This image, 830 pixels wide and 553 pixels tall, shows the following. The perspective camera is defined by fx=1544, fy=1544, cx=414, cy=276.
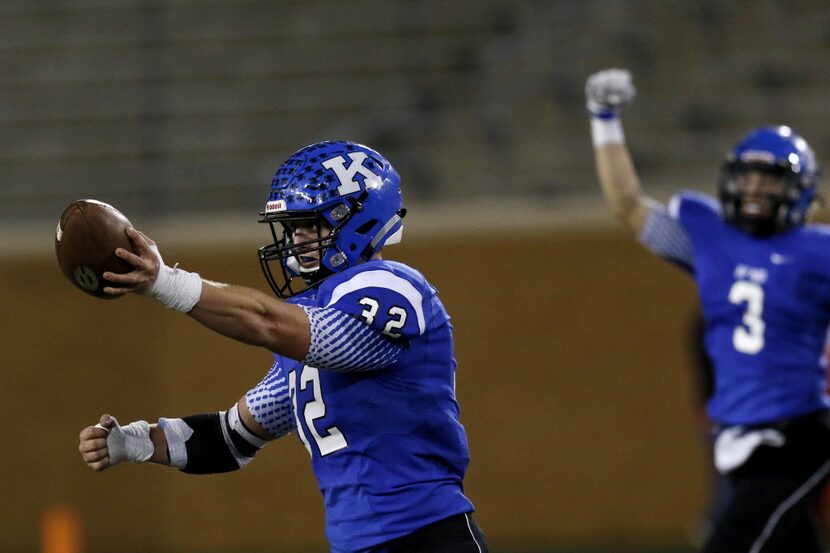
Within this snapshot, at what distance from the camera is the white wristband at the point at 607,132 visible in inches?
230

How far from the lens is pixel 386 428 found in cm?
351

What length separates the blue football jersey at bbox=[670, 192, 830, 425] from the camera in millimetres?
5023

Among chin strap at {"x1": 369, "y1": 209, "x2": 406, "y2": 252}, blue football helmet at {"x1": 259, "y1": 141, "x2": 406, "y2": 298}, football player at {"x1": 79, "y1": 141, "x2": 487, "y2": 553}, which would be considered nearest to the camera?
football player at {"x1": 79, "y1": 141, "x2": 487, "y2": 553}

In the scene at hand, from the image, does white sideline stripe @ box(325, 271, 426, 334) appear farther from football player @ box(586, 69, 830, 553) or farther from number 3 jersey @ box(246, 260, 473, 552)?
football player @ box(586, 69, 830, 553)

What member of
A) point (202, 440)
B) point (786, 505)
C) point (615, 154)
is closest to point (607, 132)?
point (615, 154)

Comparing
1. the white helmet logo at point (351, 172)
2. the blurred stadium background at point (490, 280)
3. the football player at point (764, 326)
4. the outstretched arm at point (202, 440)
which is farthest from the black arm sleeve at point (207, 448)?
the blurred stadium background at point (490, 280)

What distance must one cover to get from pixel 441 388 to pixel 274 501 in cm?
556

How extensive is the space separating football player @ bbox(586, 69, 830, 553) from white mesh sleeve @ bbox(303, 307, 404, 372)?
1797 mm

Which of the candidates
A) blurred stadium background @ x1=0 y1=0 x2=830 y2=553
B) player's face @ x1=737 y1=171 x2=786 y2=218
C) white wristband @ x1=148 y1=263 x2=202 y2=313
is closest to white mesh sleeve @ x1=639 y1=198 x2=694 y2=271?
player's face @ x1=737 y1=171 x2=786 y2=218

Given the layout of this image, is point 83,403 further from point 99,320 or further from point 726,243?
point 726,243

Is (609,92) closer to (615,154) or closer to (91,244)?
(615,154)

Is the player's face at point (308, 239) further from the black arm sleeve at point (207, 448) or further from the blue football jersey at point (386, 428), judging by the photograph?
the black arm sleeve at point (207, 448)

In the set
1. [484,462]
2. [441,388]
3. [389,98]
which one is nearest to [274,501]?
[484,462]

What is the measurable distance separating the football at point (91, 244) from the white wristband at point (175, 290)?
0.23 ft
